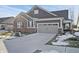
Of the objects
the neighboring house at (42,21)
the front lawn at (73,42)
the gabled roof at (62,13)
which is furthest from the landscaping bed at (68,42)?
the gabled roof at (62,13)

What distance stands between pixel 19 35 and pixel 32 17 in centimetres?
33

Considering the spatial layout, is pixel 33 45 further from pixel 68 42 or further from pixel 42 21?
pixel 68 42

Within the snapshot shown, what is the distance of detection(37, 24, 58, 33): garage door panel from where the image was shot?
8.37 ft

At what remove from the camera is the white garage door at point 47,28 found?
255cm

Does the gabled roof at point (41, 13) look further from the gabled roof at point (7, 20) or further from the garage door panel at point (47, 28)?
the gabled roof at point (7, 20)

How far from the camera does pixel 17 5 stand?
2514mm

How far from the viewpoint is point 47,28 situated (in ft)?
8.44

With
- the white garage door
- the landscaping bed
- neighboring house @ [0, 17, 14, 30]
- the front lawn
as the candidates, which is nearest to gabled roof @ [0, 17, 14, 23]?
neighboring house @ [0, 17, 14, 30]

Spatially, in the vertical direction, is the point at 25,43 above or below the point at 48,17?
below

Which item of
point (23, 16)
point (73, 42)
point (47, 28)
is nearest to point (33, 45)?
point (47, 28)

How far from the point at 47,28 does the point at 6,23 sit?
Result: 61 cm
